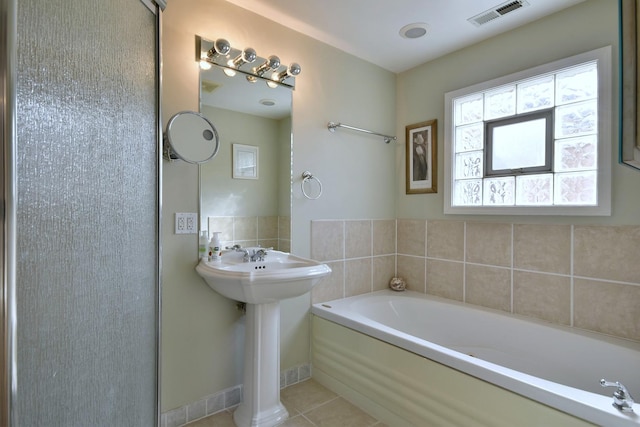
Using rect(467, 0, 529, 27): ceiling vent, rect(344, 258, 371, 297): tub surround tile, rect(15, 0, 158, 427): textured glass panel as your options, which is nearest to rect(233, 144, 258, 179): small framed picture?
rect(15, 0, 158, 427): textured glass panel

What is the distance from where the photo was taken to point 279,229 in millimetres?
2152

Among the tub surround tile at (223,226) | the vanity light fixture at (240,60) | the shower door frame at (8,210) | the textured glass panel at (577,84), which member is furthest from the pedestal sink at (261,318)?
the textured glass panel at (577,84)

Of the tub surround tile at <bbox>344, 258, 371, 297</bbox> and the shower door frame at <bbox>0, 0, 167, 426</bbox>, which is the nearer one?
the shower door frame at <bbox>0, 0, 167, 426</bbox>

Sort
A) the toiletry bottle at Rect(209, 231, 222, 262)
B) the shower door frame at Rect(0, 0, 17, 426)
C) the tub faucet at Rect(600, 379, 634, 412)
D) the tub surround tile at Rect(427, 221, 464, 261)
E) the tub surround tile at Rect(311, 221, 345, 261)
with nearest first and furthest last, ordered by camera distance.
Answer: the shower door frame at Rect(0, 0, 17, 426) < the tub faucet at Rect(600, 379, 634, 412) < the toiletry bottle at Rect(209, 231, 222, 262) < the tub surround tile at Rect(311, 221, 345, 261) < the tub surround tile at Rect(427, 221, 464, 261)

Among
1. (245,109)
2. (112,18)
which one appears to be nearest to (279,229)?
(245,109)

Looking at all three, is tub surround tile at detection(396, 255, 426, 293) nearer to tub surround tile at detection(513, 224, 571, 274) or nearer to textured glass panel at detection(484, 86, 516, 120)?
tub surround tile at detection(513, 224, 571, 274)

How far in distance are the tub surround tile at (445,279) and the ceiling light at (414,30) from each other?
1.71 meters

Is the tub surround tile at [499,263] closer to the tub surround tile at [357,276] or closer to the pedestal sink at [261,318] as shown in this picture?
the tub surround tile at [357,276]

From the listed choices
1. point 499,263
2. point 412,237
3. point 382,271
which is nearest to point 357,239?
point 382,271

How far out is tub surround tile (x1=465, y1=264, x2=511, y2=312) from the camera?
2174 millimetres

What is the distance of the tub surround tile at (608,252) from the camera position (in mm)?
1692

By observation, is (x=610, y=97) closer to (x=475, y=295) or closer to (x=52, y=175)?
(x=475, y=295)

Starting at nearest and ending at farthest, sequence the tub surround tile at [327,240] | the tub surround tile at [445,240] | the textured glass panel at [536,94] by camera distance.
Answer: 1. the textured glass panel at [536,94]
2. the tub surround tile at [327,240]
3. the tub surround tile at [445,240]

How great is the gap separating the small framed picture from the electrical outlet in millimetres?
367
